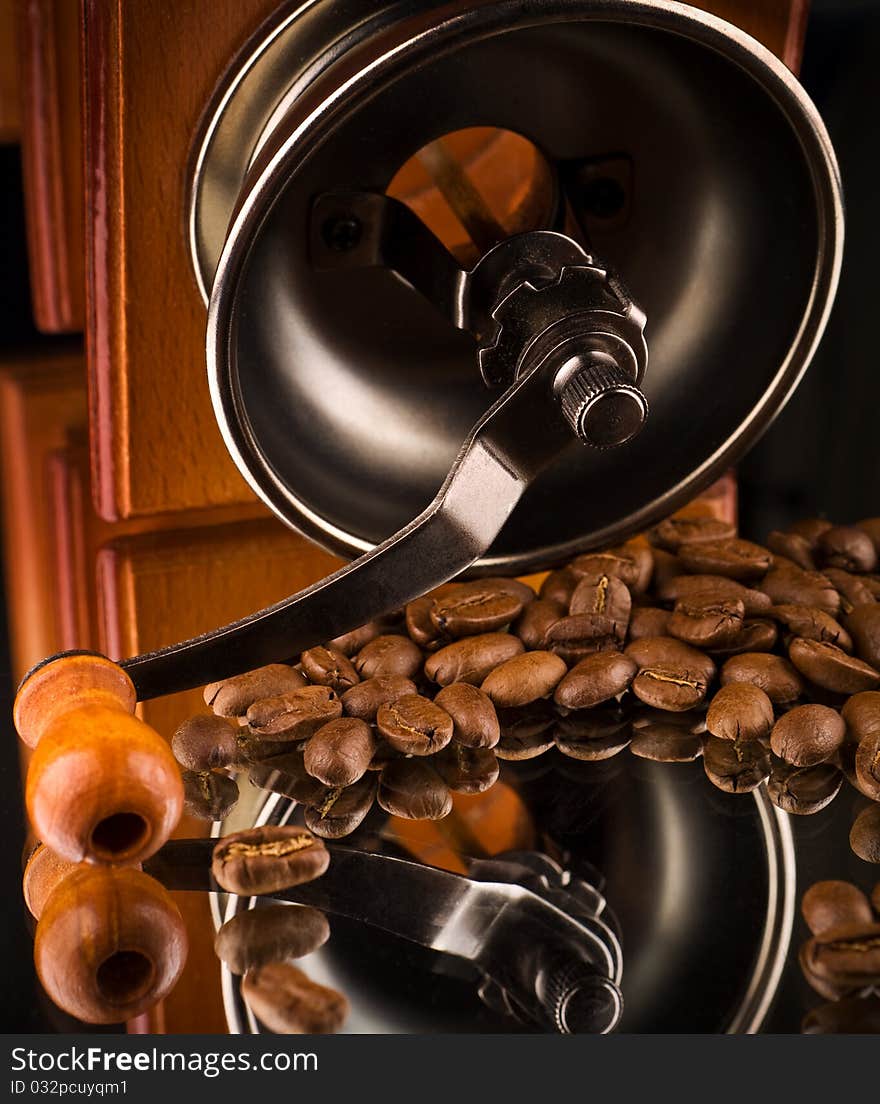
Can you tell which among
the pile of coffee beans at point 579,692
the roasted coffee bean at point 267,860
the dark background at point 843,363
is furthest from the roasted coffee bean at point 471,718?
the dark background at point 843,363

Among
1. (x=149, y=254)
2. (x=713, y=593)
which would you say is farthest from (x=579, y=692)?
(x=149, y=254)

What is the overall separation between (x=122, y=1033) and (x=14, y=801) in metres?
0.19

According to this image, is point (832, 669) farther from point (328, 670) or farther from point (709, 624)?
point (328, 670)

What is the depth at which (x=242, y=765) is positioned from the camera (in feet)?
2.24

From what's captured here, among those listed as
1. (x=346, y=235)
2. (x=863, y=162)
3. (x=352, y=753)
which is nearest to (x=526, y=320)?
(x=346, y=235)

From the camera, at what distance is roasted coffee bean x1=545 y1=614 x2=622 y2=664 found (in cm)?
75

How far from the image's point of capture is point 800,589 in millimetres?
797

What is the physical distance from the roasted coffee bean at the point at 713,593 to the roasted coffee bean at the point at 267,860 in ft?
0.86

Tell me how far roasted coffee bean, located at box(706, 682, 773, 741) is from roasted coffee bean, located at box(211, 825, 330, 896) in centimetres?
19

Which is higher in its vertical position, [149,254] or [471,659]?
[149,254]

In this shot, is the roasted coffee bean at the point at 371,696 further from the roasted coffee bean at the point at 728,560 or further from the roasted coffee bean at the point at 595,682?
the roasted coffee bean at the point at 728,560

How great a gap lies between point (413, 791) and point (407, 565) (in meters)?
0.11

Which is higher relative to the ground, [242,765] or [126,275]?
[126,275]

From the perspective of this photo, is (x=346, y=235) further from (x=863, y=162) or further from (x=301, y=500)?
(x=863, y=162)
